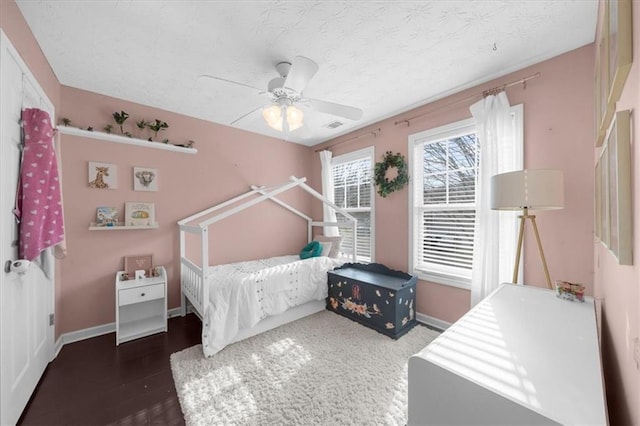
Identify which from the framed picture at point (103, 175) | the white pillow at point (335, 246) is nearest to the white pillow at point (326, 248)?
the white pillow at point (335, 246)

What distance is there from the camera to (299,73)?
178cm

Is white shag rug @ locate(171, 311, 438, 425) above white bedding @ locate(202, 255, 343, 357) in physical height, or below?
below

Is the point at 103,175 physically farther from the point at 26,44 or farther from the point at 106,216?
the point at 26,44

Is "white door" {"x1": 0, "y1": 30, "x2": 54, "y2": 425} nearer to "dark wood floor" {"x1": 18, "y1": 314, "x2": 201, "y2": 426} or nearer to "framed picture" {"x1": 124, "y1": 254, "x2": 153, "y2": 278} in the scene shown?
"dark wood floor" {"x1": 18, "y1": 314, "x2": 201, "y2": 426}

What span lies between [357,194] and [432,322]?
2.00m

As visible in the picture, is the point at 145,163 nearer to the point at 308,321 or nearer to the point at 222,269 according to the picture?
the point at 222,269

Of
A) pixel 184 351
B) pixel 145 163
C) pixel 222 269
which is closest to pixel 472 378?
pixel 184 351

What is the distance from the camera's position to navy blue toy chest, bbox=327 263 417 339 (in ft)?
8.57

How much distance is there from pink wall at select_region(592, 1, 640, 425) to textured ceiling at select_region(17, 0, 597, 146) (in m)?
1.21

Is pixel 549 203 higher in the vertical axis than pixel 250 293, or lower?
higher

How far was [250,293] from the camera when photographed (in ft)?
8.25

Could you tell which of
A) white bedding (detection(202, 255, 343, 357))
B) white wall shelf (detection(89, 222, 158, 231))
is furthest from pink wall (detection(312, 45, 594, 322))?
white wall shelf (detection(89, 222, 158, 231))

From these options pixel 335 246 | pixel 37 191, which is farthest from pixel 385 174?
pixel 37 191

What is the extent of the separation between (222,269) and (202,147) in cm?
164
